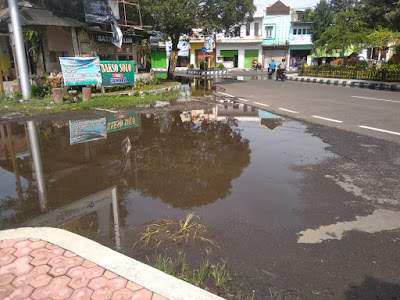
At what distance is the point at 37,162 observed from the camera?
5730 mm

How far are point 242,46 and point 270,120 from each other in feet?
128

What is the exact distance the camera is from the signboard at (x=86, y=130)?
23.8 feet

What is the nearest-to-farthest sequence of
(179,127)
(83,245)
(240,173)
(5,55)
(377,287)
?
(377,287)
(83,245)
(240,173)
(179,127)
(5,55)

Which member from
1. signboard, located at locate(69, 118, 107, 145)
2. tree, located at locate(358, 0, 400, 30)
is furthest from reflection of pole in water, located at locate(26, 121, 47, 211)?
tree, located at locate(358, 0, 400, 30)

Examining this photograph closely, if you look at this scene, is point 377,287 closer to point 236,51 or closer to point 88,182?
point 88,182

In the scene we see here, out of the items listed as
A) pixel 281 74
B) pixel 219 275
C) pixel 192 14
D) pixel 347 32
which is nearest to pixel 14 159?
pixel 219 275

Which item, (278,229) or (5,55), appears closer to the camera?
(278,229)

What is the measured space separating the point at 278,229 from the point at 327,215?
72cm

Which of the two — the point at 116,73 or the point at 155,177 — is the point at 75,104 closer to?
the point at 116,73

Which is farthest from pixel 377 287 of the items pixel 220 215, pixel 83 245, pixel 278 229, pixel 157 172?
pixel 157 172

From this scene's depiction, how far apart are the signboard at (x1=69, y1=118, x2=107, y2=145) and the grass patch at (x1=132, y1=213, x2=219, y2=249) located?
416 cm

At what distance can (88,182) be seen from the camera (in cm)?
477

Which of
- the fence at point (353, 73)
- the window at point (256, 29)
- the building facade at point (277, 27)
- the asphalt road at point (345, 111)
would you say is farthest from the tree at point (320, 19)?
the asphalt road at point (345, 111)

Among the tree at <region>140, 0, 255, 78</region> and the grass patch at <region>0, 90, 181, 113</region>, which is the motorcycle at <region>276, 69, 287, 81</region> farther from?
the grass patch at <region>0, 90, 181, 113</region>
